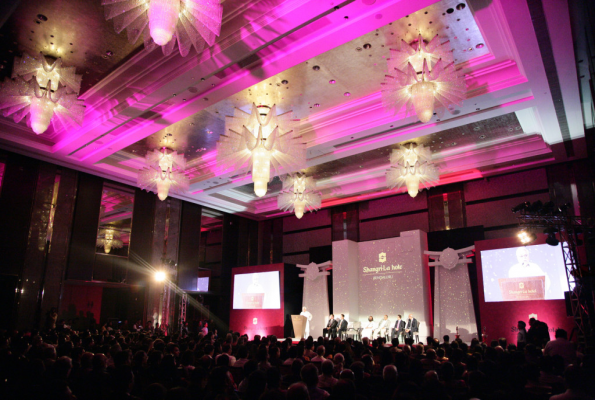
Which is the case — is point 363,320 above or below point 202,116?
below

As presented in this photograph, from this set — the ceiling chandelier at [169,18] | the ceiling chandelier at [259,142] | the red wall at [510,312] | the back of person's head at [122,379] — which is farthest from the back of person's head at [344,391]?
the red wall at [510,312]

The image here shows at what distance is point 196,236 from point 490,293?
9866mm

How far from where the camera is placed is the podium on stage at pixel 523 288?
31.9ft

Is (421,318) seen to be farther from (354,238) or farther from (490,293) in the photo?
(354,238)

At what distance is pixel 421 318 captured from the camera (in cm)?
1180

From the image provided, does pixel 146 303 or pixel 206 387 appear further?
pixel 146 303

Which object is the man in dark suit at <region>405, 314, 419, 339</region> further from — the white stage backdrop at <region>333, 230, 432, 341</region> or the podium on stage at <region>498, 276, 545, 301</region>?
the podium on stage at <region>498, 276, 545, 301</region>

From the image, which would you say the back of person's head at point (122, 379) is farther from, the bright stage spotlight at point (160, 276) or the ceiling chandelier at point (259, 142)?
the bright stage spotlight at point (160, 276)

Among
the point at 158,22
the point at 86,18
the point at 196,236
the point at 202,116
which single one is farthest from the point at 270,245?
the point at 158,22

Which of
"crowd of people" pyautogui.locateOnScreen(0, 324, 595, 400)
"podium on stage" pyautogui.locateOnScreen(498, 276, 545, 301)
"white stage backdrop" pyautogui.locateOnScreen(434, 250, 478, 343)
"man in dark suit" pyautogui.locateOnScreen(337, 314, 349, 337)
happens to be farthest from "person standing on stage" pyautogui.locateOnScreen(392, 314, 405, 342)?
"crowd of people" pyautogui.locateOnScreen(0, 324, 595, 400)

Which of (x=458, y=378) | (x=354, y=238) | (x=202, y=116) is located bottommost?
(x=458, y=378)

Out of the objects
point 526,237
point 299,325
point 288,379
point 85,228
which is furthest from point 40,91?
point 526,237

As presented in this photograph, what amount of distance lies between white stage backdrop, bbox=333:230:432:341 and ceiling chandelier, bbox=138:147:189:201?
19.9 ft

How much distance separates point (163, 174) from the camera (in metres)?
9.98
